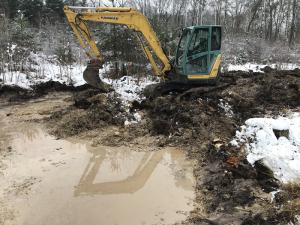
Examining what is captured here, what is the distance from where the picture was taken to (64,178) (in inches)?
262

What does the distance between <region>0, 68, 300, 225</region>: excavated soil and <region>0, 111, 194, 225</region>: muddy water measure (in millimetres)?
380

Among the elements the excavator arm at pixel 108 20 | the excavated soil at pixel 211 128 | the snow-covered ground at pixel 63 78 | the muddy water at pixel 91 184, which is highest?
the excavator arm at pixel 108 20

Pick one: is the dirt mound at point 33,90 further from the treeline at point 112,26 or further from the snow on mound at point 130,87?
the treeline at point 112,26

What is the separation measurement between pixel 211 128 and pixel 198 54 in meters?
3.14

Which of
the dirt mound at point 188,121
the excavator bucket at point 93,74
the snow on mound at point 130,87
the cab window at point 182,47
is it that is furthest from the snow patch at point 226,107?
the excavator bucket at point 93,74

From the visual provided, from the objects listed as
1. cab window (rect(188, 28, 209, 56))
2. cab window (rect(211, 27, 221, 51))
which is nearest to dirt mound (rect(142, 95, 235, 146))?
cab window (rect(188, 28, 209, 56))

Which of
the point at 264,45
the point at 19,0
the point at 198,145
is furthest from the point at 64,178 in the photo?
the point at 19,0

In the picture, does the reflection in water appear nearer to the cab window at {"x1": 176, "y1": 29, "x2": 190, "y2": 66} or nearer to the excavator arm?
the cab window at {"x1": 176, "y1": 29, "x2": 190, "y2": 66}

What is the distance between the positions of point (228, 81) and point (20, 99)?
733cm

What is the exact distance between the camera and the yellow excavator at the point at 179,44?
35.2 feet

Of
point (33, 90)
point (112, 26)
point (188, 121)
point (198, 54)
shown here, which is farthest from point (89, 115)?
point (112, 26)

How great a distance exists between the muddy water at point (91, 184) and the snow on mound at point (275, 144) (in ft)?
4.40

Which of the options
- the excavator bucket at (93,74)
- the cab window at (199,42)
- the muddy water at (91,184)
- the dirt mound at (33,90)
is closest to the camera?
the muddy water at (91,184)

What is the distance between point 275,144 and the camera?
7.10 metres
